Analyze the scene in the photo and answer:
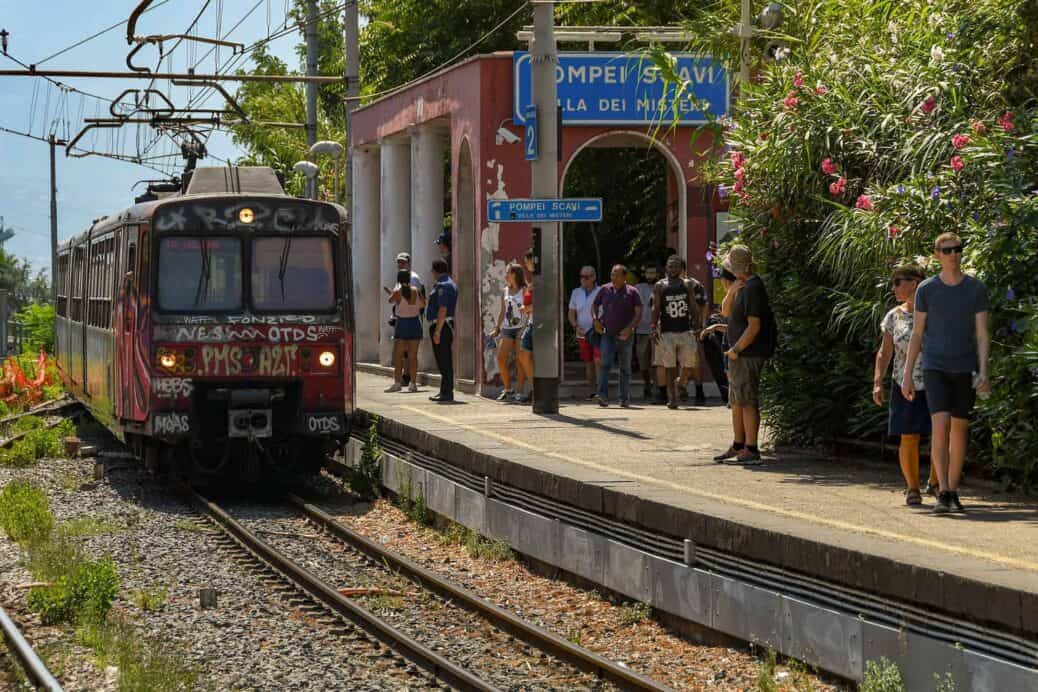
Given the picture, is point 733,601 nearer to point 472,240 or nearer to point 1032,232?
point 1032,232

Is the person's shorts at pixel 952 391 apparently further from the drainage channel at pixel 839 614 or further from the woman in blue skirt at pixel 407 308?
the woman in blue skirt at pixel 407 308

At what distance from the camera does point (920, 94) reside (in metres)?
13.2

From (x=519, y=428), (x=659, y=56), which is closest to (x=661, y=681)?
(x=659, y=56)

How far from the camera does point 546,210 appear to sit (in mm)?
18375

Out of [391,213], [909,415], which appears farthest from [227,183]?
[391,213]

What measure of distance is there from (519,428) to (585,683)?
27.6 ft

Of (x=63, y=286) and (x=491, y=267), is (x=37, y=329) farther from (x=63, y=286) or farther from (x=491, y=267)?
(x=491, y=267)

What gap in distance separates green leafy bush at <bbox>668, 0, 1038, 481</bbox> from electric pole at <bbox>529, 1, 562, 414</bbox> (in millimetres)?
3277

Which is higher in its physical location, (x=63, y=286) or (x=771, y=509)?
(x=63, y=286)

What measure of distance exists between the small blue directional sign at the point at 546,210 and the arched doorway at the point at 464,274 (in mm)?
5899

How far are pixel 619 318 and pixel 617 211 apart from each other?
44.3 ft

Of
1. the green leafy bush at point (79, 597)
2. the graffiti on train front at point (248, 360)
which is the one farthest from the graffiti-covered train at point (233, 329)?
the green leafy bush at point (79, 597)

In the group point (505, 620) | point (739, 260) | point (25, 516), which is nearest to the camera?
point (505, 620)

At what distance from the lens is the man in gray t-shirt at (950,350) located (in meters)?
10.3
